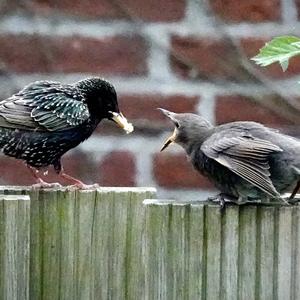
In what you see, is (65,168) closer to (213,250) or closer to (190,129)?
(190,129)

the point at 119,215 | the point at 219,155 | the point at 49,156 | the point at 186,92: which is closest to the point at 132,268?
the point at 119,215

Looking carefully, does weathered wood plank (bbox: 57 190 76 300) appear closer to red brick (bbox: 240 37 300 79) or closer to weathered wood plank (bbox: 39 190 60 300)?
weathered wood plank (bbox: 39 190 60 300)

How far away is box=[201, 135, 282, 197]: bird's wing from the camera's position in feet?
7.80

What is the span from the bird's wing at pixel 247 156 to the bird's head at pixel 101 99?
1.12 feet

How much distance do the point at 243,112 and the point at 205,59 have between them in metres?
0.17

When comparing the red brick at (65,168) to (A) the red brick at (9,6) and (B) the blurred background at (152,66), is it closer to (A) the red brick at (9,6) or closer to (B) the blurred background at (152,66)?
(B) the blurred background at (152,66)

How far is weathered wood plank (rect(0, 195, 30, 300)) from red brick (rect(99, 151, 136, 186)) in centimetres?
79

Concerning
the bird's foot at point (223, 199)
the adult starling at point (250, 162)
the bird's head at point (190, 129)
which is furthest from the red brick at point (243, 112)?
the bird's foot at point (223, 199)

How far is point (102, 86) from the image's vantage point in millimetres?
2809

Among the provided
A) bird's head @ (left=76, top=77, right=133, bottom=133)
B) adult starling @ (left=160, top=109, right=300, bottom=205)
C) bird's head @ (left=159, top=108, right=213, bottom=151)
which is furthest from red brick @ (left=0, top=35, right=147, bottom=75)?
adult starling @ (left=160, top=109, right=300, bottom=205)

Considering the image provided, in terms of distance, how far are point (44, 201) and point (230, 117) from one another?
0.87 metres

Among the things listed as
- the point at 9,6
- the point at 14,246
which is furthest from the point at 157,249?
the point at 9,6

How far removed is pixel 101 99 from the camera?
2.84 metres

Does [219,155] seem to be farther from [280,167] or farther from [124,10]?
[124,10]
